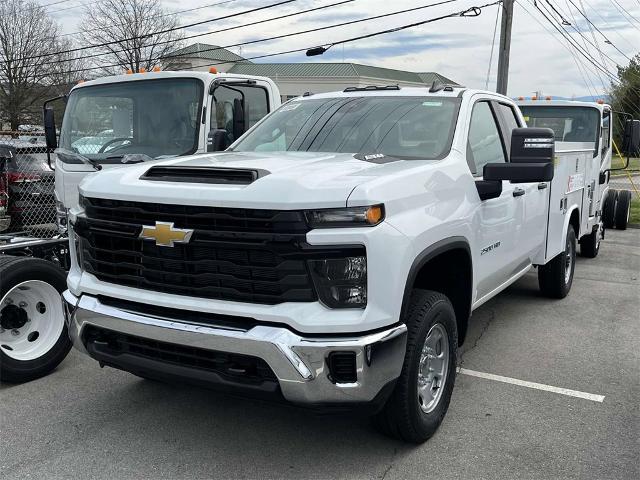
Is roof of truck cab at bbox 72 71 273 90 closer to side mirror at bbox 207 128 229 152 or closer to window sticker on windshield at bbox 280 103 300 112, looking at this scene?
side mirror at bbox 207 128 229 152

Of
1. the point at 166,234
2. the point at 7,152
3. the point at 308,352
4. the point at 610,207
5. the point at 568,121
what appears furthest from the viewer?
the point at 610,207

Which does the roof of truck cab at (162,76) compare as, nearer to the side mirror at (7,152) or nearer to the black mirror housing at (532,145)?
the side mirror at (7,152)

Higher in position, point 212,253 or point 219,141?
point 219,141

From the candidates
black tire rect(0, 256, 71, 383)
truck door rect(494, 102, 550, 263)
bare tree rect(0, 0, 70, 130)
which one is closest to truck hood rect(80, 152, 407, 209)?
black tire rect(0, 256, 71, 383)

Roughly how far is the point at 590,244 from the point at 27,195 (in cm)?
788

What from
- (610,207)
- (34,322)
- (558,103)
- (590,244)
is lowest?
(610,207)

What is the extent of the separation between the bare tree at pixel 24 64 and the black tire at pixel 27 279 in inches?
1376

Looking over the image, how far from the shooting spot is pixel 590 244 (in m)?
9.66

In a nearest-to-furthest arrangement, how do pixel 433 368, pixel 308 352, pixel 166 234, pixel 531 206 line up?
pixel 308 352 → pixel 166 234 → pixel 433 368 → pixel 531 206

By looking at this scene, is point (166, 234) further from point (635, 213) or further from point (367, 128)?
point (635, 213)

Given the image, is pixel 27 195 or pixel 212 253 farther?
pixel 27 195

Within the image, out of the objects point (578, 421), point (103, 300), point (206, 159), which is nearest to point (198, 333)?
point (103, 300)

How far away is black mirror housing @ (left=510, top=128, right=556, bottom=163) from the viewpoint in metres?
3.96

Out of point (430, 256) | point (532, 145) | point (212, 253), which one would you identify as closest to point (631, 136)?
point (532, 145)
